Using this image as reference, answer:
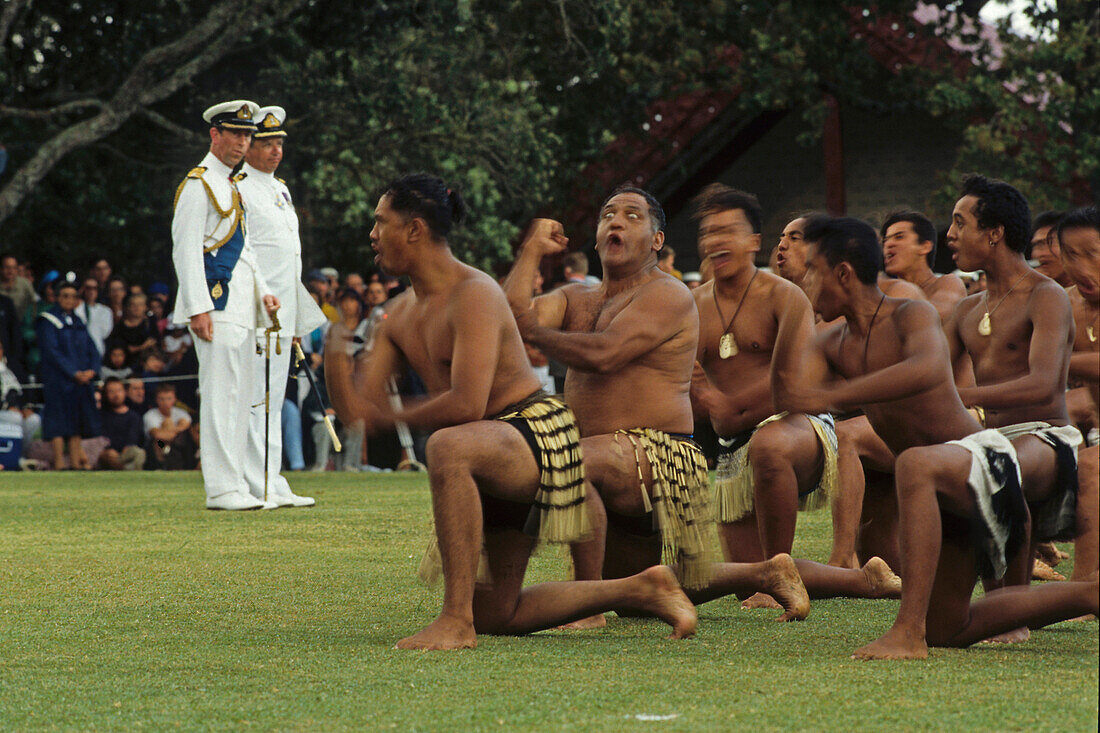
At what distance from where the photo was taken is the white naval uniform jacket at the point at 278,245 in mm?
9938

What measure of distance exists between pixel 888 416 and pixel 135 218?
16.6 m

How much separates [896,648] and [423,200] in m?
1.96

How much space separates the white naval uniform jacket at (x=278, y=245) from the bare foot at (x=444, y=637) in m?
5.41

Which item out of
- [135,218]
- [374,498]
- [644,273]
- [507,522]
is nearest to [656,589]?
[507,522]

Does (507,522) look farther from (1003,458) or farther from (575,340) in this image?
(1003,458)

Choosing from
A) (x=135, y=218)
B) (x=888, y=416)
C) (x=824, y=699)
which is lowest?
(x=824, y=699)

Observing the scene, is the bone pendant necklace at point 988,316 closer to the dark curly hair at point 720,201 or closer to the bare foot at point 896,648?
the dark curly hair at point 720,201

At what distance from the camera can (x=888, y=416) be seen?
15.6ft

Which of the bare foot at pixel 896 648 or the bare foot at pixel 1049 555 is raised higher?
the bare foot at pixel 896 648

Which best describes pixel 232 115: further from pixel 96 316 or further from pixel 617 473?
pixel 96 316

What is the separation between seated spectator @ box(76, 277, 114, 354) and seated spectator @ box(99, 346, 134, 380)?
15 cm

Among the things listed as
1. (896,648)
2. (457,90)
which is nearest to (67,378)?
(457,90)

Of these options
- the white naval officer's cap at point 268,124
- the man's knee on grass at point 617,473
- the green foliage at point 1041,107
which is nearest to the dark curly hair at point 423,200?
the man's knee on grass at point 617,473

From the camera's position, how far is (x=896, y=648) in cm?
437
